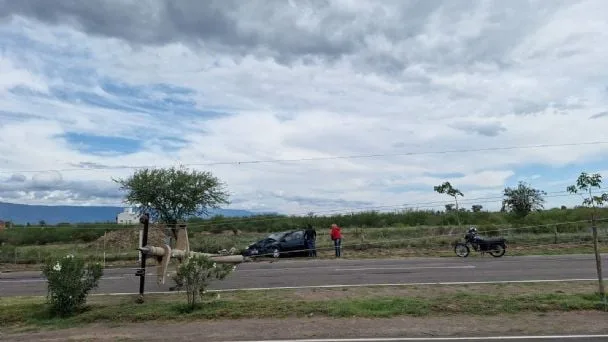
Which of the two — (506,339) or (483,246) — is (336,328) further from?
(483,246)

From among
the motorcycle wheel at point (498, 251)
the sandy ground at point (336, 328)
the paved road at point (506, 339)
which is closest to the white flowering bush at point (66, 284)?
the sandy ground at point (336, 328)

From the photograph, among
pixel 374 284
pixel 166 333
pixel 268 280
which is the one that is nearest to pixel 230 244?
pixel 268 280

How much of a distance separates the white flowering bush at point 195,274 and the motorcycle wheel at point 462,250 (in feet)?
50.8

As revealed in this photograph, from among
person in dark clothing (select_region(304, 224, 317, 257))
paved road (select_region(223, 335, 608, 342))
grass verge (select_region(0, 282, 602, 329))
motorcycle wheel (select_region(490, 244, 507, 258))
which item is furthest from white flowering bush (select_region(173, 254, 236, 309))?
person in dark clothing (select_region(304, 224, 317, 257))

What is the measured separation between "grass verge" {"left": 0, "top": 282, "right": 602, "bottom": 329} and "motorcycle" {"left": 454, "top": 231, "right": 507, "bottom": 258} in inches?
423

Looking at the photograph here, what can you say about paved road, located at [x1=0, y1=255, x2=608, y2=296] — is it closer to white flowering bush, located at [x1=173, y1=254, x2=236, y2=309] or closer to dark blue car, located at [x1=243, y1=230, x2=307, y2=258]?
white flowering bush, located at [x1=173, y1=254, x2=236, y2=309]

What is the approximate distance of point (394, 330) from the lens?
382 inches

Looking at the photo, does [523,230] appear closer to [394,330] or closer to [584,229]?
[584,229]

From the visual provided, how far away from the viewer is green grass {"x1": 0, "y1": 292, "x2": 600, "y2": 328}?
11.1m

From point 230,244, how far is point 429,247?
1218cm

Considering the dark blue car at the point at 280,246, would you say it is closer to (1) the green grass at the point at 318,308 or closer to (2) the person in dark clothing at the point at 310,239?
(2) the person in dark clothing at the point at 310,239

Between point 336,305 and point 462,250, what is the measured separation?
14.8 m

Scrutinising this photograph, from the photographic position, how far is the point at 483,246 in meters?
24.6

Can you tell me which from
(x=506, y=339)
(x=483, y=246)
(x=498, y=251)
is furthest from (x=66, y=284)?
(x=498, y=251)
